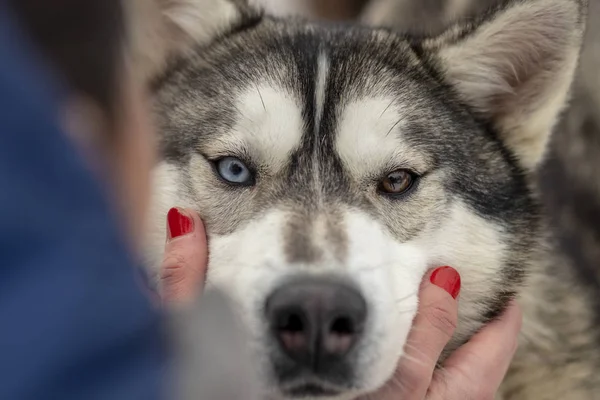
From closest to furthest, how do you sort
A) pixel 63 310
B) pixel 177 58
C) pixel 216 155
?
1. pixel 63 310
2. pixel 216 155
3. pixel 177 58

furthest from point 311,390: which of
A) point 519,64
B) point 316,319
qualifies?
point 519,64

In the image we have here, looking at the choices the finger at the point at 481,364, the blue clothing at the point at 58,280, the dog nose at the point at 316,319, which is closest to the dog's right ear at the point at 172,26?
the dog nose at the point at 316,319

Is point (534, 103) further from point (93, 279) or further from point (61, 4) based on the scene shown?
point (93, 279)

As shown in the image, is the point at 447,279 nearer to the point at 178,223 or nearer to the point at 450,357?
the point at 450,357

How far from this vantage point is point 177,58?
2.13 metres

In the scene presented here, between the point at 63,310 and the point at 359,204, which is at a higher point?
the point at 63,310

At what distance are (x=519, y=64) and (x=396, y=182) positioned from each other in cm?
62

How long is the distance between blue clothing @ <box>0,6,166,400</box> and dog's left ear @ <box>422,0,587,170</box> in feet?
5.25

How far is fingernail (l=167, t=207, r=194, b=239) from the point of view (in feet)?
5.78

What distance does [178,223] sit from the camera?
1781 mm

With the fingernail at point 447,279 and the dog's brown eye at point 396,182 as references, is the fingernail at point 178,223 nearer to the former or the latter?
the dog's brown eye at point 396,182

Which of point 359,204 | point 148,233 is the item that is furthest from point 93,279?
point 148,233

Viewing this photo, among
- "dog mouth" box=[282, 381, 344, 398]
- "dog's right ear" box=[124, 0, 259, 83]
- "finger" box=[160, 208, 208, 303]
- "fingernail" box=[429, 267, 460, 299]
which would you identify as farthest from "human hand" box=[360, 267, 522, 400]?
"dog's right ear" box=[124, 0, 259, 83]

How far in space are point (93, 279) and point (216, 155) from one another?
1257 millimetres
